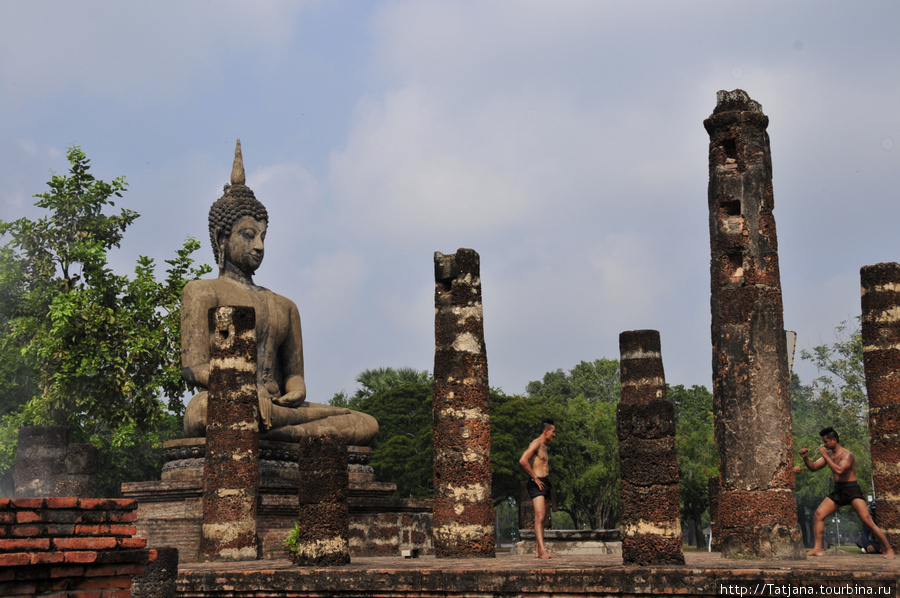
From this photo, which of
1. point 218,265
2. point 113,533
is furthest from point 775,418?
point 218,265

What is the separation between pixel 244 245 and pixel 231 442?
15.5 ft

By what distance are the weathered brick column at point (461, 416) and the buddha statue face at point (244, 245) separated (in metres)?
5.10

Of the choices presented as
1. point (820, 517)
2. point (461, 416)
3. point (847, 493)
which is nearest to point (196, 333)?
point (461, 416)

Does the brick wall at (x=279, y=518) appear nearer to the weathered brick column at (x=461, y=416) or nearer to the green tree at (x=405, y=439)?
the weathered brick column at (x=461, y=416)

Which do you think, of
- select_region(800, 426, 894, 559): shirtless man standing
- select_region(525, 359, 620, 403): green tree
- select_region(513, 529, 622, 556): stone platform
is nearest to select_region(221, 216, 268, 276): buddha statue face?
select_region(513, 529, 622, 556): stone platform

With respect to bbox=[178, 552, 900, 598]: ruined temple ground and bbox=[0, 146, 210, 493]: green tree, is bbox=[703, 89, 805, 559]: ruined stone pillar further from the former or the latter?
bbox=[0, 146, 210, 493]: green tree

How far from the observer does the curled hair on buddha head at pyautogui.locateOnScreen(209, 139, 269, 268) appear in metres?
17.5

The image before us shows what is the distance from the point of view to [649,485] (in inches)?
380

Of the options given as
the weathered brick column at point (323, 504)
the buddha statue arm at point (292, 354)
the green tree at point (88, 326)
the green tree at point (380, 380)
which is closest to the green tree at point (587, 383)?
the green tree at point (380, 380)

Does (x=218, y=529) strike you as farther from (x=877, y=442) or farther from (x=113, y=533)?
(x=877, y=442)

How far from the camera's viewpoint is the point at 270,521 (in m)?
14.8

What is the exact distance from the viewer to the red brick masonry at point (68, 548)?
6.28m

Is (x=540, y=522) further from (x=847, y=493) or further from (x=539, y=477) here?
(x=847, y=493)

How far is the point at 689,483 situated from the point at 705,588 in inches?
1293
